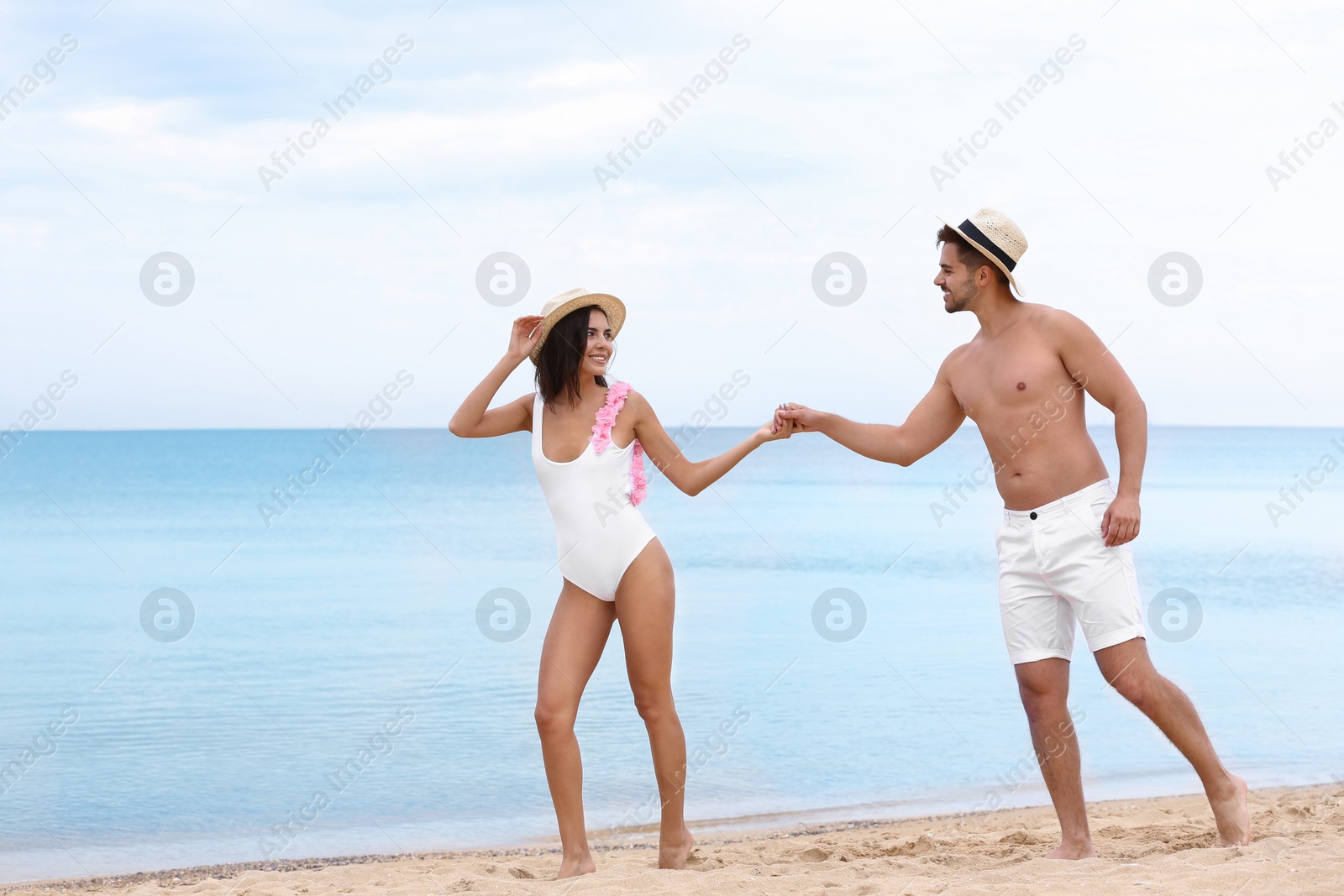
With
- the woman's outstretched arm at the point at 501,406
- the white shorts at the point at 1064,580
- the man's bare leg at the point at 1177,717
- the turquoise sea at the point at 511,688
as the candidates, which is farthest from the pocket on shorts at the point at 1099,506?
the turquoise sea at the point at 511,688

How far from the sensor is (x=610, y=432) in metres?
4.68

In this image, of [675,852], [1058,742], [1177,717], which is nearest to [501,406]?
[675,852]

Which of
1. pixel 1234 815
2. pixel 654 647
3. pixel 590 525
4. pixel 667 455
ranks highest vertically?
pixel 667 455

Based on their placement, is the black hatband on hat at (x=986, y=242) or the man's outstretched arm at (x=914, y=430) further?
the man's outstretched arm at (x=914, y=430)

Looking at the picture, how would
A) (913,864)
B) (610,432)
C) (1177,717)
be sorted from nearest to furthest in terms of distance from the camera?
(1177,717) < (610,432) < (913,864)

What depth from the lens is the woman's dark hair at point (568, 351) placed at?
4727 millimetres

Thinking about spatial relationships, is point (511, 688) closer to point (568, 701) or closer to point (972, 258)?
point (568, 701)

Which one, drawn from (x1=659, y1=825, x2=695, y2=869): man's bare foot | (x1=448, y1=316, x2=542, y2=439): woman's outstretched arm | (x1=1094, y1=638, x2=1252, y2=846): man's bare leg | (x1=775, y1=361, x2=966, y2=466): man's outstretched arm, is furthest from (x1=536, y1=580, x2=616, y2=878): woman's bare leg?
(x1=1094, y1=638, x2=1252, y2=846): man's bare leg

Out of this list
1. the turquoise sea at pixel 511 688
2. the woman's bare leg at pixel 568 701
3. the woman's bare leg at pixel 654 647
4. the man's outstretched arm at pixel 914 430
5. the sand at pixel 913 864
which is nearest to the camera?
the sand at pixel 913 864

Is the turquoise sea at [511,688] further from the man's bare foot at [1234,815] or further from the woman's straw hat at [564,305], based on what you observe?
the woman's straw hat at [564,305]

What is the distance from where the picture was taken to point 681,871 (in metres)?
4.47

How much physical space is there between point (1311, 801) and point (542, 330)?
482 centimetres

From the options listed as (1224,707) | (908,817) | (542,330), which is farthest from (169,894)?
(1224,707)

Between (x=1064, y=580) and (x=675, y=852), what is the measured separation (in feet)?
6.39
